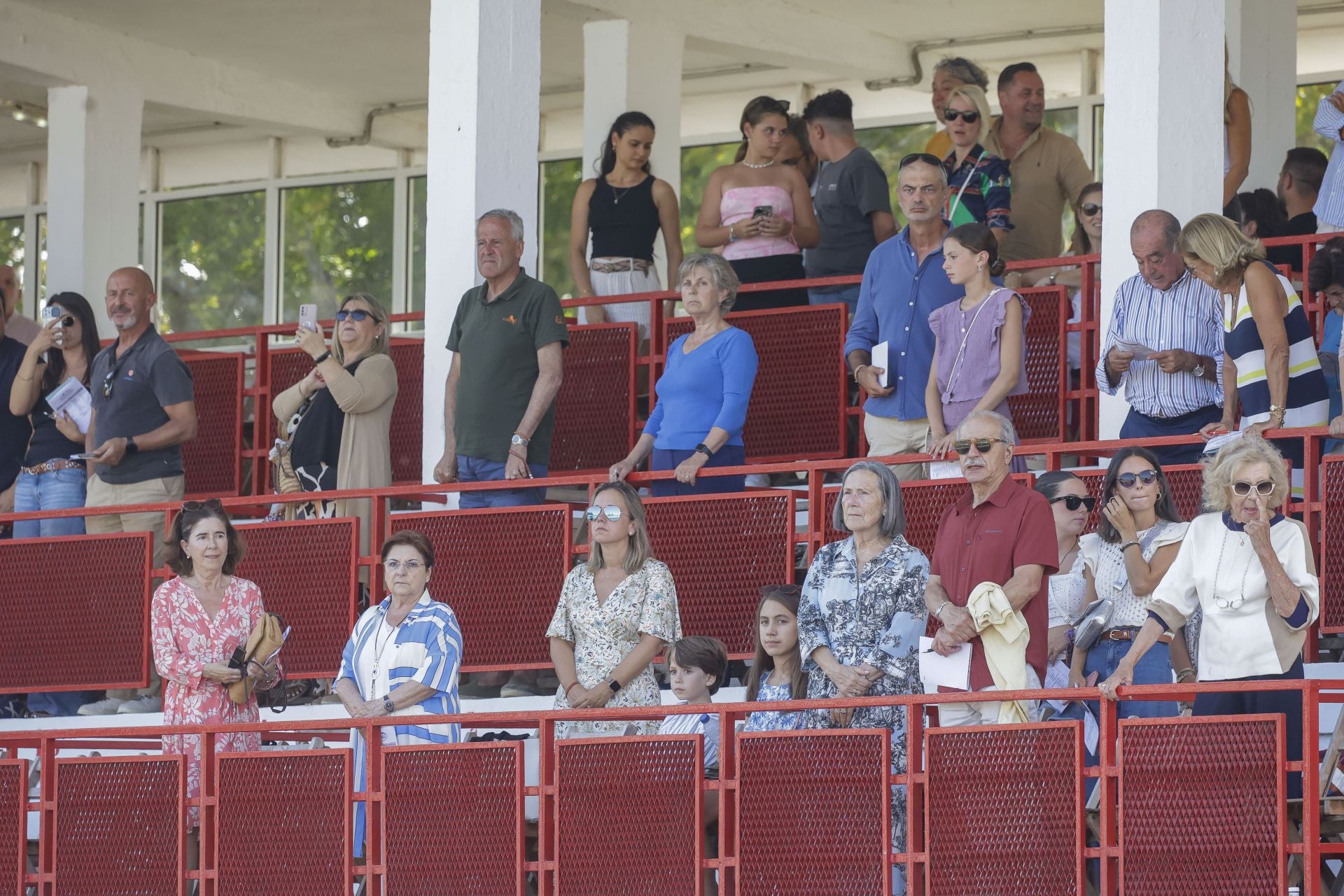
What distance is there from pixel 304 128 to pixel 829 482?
25.9 ft

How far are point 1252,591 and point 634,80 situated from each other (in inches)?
328

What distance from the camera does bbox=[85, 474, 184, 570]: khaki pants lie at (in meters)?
11.2

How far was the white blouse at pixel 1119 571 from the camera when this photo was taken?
8156 mm

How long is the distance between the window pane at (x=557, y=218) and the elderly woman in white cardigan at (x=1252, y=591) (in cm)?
1245

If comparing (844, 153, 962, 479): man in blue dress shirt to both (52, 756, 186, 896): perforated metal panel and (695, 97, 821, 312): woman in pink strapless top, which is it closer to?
(695, 97, 821, 312): woman in pink strapless top

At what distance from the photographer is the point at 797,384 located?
11.8 metres

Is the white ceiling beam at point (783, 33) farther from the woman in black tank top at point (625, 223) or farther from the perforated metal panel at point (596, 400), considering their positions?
the perforated metal panel at point (596, 400)

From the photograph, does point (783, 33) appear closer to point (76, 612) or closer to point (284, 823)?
point (76, 612)

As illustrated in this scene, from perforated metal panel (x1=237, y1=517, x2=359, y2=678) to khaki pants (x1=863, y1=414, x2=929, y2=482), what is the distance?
7.62 ft

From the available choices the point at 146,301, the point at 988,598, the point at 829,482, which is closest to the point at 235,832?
the point at 988,598

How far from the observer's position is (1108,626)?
821cm

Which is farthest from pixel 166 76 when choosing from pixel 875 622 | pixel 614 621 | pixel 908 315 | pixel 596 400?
pixel 875 622

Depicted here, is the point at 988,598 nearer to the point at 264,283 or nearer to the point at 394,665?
the point at 394,665

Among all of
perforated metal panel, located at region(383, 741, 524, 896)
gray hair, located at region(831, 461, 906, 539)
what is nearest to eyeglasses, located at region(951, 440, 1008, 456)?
gray hair, located at region(831, 461, 906, 539)
